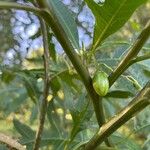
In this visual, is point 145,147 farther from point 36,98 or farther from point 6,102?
point 6,102

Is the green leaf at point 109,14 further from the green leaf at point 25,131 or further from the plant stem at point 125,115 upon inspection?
the green leaf at point 25,131

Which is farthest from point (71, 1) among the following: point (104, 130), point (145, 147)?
point (145, 147)

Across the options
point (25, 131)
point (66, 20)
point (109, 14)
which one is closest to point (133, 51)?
point (109, 14)

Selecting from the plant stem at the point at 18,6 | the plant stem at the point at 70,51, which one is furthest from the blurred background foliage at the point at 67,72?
the plant stem at the point at 18,6

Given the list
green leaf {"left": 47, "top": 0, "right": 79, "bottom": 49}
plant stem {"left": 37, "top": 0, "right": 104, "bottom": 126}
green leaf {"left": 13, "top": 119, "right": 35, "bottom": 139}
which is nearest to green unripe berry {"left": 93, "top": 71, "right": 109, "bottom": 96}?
plant stem {"left": 37, "top": 0, "right": 104, "bottom": 126}

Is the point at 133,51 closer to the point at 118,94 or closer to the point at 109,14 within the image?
the point at 109,14

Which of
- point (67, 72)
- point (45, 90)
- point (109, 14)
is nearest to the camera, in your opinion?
point (109, 14)
